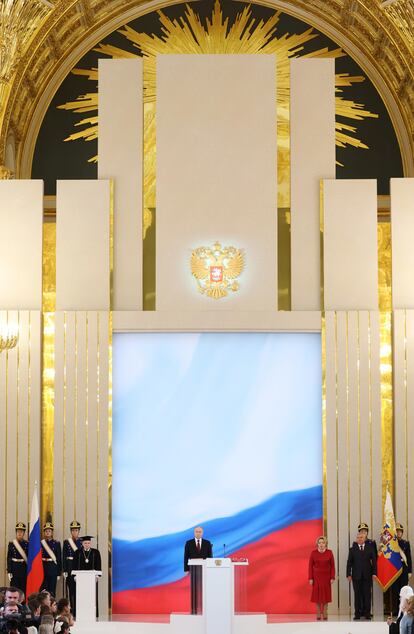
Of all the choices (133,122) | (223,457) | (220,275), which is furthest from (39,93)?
(223,457)

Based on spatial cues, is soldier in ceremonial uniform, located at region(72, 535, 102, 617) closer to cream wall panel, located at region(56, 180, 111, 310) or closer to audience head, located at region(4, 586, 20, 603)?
cream wall panel, located at region(56, 180, 111, 310)

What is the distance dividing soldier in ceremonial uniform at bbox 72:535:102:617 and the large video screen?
61cm

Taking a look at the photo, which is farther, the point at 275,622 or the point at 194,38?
the point at 194,38

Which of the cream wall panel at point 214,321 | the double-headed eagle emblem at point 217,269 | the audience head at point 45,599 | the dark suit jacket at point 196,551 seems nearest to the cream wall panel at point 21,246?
the cream wall panel at point 214,321

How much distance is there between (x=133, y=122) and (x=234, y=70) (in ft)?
6.34

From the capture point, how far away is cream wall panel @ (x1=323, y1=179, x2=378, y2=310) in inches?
911

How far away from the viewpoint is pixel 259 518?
2266 cm

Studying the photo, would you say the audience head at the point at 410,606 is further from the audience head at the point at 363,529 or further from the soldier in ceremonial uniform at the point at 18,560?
the soldier in ceremonial uniform at the point at 18,560

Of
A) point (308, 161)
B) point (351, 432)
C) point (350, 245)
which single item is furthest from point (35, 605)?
point (308, 161)

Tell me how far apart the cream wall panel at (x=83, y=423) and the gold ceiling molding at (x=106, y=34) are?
662cm

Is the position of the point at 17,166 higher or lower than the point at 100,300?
higher

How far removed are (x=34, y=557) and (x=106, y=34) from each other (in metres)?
12.6

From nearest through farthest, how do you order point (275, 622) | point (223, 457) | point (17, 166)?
point (275, 622) < point (223, 457) < point (17, 166)

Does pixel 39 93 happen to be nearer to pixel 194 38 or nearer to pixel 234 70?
pixel 194 38
